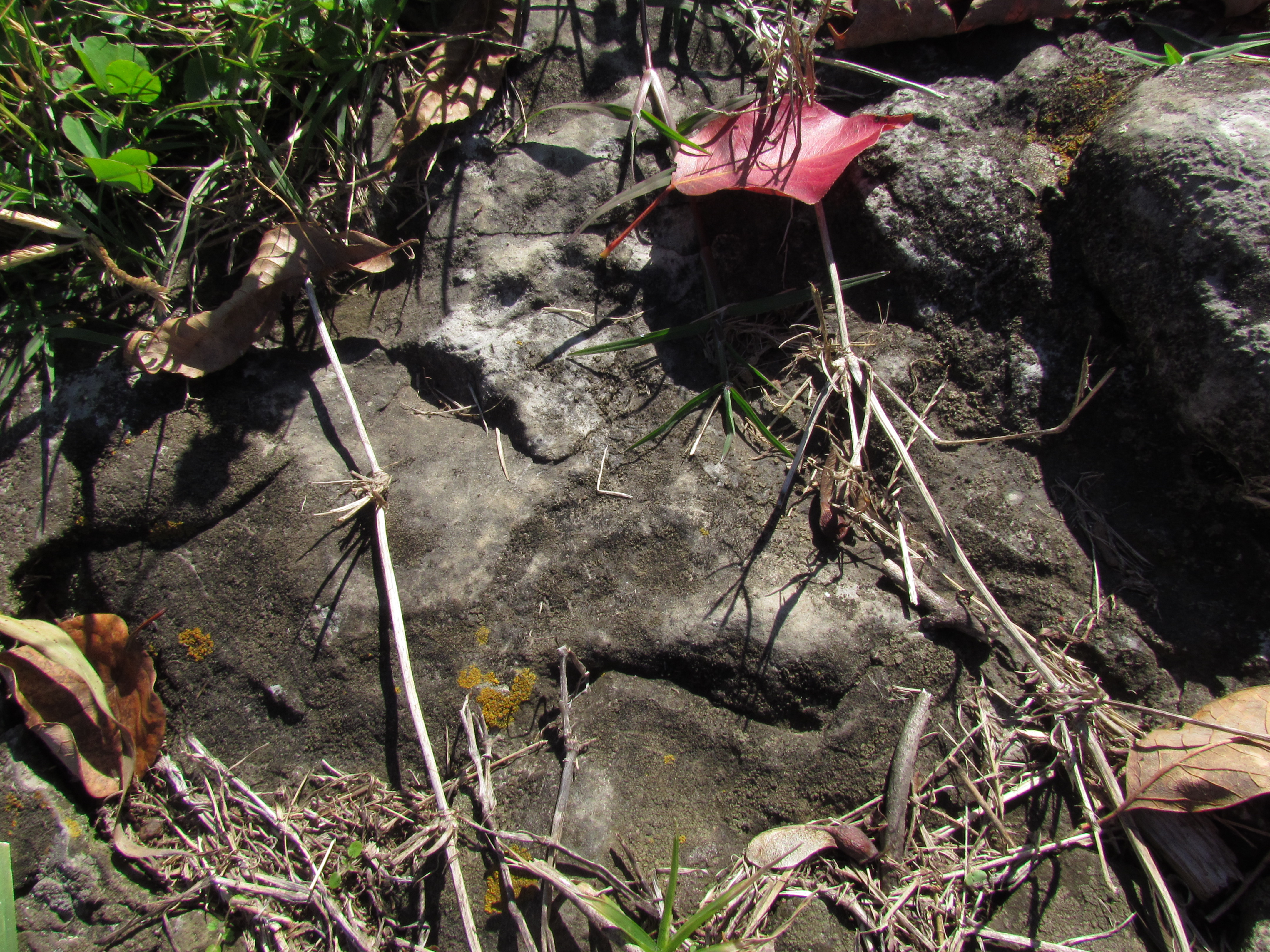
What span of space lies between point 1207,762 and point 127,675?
2311mm

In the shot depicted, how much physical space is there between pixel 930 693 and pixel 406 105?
6.32ft

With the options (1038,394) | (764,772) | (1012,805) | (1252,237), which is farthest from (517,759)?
(1252,237)

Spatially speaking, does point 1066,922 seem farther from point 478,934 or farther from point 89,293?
point 89,293

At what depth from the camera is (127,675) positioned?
1530mm

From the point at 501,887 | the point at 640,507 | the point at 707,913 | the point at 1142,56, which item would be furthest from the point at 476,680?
the point at 1142,56

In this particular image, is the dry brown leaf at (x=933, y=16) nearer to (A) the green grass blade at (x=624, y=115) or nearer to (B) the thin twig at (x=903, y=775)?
(A) the green grass blade at (x=624, y=115)

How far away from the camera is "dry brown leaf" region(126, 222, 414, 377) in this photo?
1534 mm

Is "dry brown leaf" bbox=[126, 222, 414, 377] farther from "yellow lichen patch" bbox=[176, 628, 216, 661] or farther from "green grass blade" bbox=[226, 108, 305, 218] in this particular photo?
"yellow lichen patch" bbox=[176, 628, 216, 661]

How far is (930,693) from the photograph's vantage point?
4.75 ft

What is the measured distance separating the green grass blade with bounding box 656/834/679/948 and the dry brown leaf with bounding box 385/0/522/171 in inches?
68.1

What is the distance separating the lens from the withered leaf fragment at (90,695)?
145 centimetres

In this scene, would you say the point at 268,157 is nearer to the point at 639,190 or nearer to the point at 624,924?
the point at 639,190

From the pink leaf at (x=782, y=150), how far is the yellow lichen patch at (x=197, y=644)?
1.55 meters

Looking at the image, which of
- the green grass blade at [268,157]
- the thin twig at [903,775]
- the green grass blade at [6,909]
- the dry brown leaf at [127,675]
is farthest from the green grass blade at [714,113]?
the green grass blade at [6,909]
